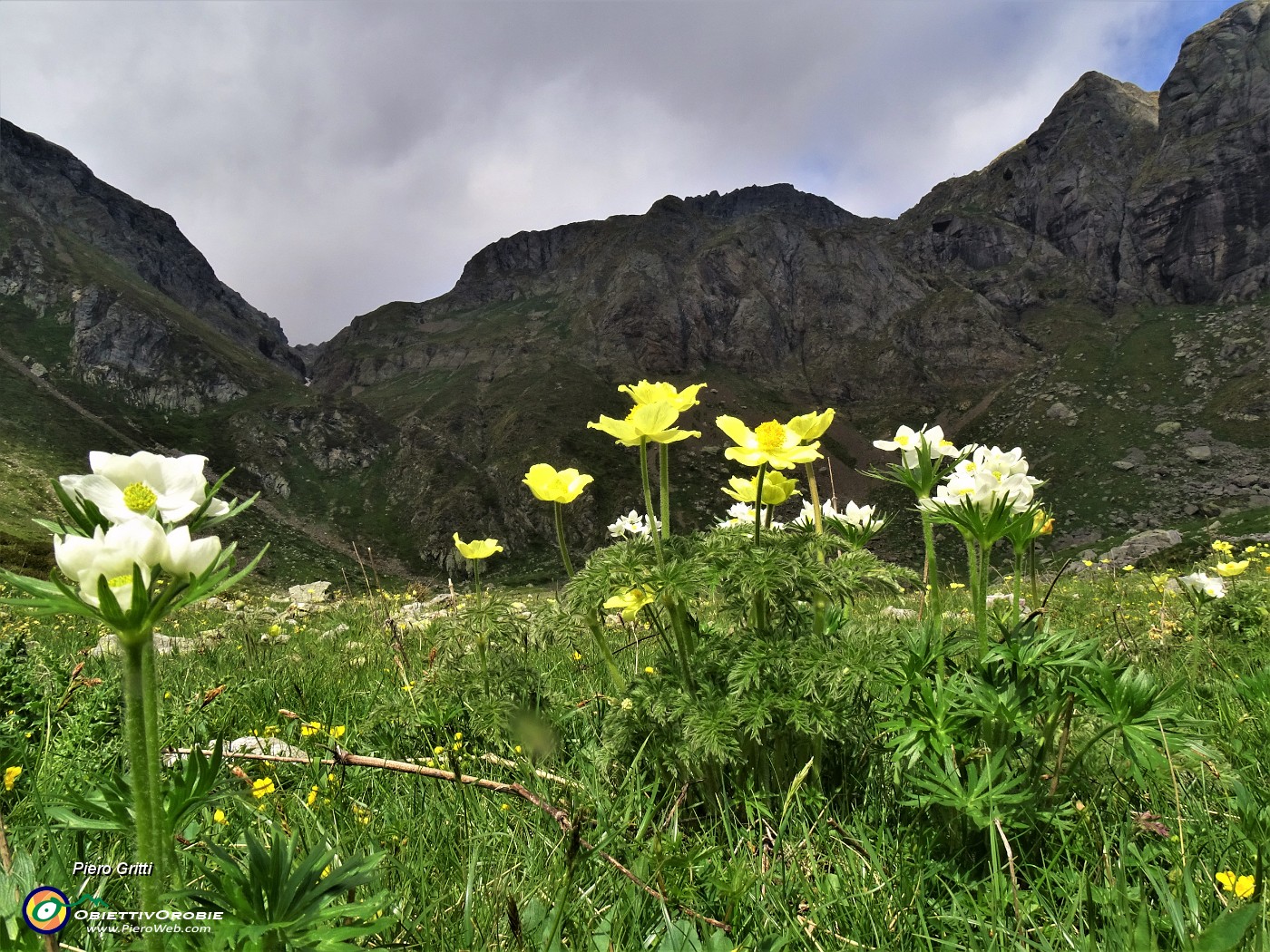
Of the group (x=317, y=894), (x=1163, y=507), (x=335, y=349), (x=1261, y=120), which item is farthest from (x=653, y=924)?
(x=335, y=349)

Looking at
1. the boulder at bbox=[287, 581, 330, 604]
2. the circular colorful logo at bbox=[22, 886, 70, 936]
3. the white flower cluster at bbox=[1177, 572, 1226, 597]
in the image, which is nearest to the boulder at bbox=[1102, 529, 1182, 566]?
the white flower cluster at bbox=[1177, 572, 1226, 597]

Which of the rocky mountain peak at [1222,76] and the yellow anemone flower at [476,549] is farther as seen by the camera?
the rocky mountain peak at [1222,76]

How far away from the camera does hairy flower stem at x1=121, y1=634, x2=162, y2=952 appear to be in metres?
1.12

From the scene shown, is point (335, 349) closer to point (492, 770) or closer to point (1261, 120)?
point (492, 770)

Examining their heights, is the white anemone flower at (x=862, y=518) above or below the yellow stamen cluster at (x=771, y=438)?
below

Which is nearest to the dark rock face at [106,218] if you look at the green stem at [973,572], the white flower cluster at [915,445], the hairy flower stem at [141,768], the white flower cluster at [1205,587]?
the hairy flower stem at [141,768]

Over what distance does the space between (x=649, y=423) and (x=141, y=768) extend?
1.99 meters

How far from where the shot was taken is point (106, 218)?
157500mm

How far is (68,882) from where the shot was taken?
175cm

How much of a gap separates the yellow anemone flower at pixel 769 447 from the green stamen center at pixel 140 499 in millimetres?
1796

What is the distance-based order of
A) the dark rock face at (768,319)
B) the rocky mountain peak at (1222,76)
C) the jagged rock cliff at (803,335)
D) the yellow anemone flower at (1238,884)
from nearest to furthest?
the yellow anemone flower at (1238,884) → the jagged rock cliff at (803,335) → the rocky mountain peak at (1222,76) → the dark rock face at (768,319)

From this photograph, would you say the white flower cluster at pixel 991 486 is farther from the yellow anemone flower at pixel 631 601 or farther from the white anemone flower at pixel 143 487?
the white anemone flower at pixel 143 487

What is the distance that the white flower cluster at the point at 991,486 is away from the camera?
2367 mm

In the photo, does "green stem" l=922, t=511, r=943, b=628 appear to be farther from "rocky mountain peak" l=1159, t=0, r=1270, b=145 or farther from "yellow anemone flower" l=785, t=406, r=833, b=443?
"rocky mountain peak" l=1159, t=0, r=1270, b=145
